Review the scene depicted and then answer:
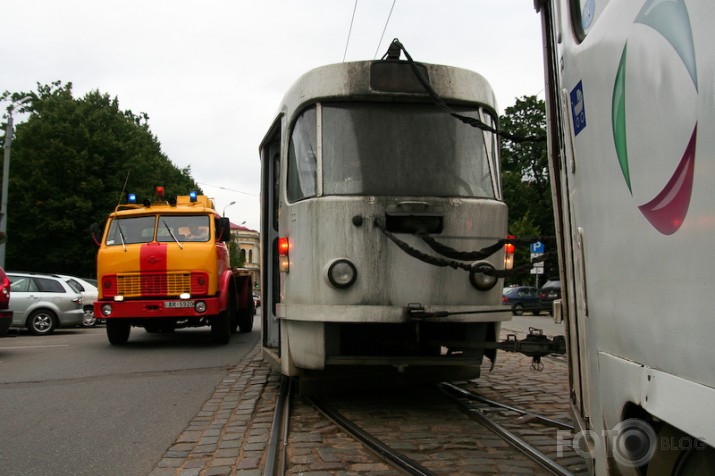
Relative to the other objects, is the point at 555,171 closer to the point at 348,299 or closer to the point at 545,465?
the point at 545,465

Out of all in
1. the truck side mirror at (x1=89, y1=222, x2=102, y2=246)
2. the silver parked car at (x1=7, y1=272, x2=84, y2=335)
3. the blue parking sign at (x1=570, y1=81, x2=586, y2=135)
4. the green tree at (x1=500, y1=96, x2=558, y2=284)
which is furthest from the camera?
the green tree at (x1=500, y1=96, x2=558, y2=284)

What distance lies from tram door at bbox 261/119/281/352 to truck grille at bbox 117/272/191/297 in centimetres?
446

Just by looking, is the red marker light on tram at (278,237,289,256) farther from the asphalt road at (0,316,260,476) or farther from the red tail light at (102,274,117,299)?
the red tail light at (102,274,117,299)

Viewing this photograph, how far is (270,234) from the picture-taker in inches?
295

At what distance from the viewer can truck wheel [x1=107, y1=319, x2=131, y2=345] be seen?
1273cm

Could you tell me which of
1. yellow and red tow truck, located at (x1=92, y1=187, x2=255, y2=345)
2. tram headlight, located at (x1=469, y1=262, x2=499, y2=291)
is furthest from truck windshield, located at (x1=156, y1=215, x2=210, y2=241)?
tram headlight, located at (x1=469, y1=262, x2=499, y2=291)

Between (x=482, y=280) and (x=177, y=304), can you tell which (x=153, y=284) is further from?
(x=482, y=280)

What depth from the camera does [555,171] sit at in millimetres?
3389

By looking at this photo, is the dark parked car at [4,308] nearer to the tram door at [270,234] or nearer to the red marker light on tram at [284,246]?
the tram door at [270,234]

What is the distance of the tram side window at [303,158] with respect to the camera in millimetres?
5840

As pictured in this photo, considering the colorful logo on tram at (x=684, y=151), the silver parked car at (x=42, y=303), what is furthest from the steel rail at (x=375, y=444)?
the silver parked car at (x=42, y=303)

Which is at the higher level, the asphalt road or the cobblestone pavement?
the asphalt road

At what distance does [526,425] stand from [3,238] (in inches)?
796

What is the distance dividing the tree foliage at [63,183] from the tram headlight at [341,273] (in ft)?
109
